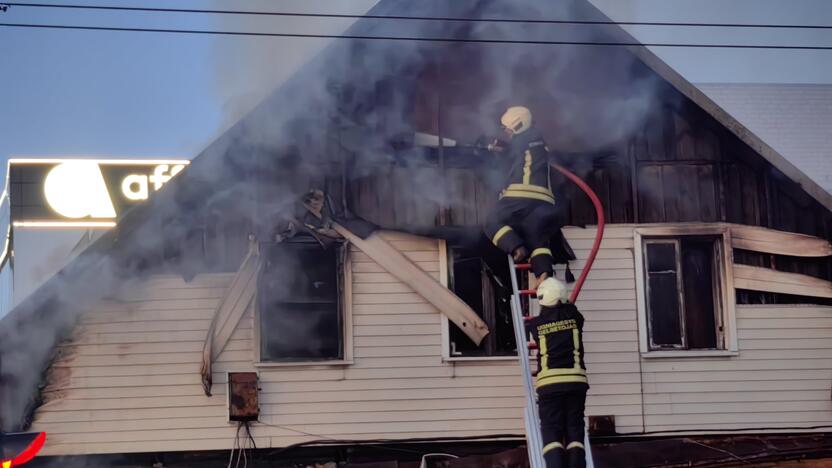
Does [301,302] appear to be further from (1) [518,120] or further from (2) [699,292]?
(2) [699,292]

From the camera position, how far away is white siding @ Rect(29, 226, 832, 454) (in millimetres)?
8586

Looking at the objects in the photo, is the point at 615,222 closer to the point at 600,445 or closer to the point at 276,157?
the point at 600,445

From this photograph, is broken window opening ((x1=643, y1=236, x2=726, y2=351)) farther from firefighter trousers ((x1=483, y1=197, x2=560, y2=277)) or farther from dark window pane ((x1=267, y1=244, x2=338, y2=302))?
dark window pane ((x1=267, y1=244, x2=338, y2=302))

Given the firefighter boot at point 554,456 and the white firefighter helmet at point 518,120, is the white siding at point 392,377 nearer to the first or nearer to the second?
the white firefighter helmet at point 518,120

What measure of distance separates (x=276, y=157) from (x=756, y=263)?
466 centimetres

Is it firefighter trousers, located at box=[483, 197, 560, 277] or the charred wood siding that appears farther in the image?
the charred wood siding

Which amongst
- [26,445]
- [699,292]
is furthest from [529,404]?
[26,445]

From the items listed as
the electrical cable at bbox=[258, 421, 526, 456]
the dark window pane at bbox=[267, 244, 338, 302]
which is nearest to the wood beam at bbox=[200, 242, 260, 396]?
the dark window pane at bbox=[267, 244, 338, 302]

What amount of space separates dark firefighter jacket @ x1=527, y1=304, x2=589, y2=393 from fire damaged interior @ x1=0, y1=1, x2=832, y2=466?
1262 millimetres

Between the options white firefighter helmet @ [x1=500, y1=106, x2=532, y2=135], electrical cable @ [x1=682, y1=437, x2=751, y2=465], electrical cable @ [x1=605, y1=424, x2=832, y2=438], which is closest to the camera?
white firefighter helmet @ [x1=500, y1=106, x2=532, y2=135]

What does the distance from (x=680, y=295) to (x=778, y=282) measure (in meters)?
0.94

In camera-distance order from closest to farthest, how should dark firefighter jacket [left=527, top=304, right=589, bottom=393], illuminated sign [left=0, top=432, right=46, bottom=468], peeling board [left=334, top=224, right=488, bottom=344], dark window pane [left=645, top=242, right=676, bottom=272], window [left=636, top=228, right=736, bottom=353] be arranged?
illuminated sign [left=0, top=432, right=46, bottom=468], dark firefighter jacket [left=527, top=304, right=589, bottom=393], peeling board [left=334, top=224, right=488, bottom=344], window [left=636, top=228, right=736, bottom=353], dark window pane [left=645, top=242, right=676, bottom=272]

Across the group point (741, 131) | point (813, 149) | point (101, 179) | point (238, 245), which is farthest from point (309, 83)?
point (813, 149)

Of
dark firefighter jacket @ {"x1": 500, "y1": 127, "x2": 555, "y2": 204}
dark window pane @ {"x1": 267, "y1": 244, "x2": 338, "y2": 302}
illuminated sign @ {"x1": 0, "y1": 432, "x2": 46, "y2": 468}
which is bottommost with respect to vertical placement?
illuminated sign @ {"x1": 0, "y1": 432, "x2": 46, "y2": 468}
